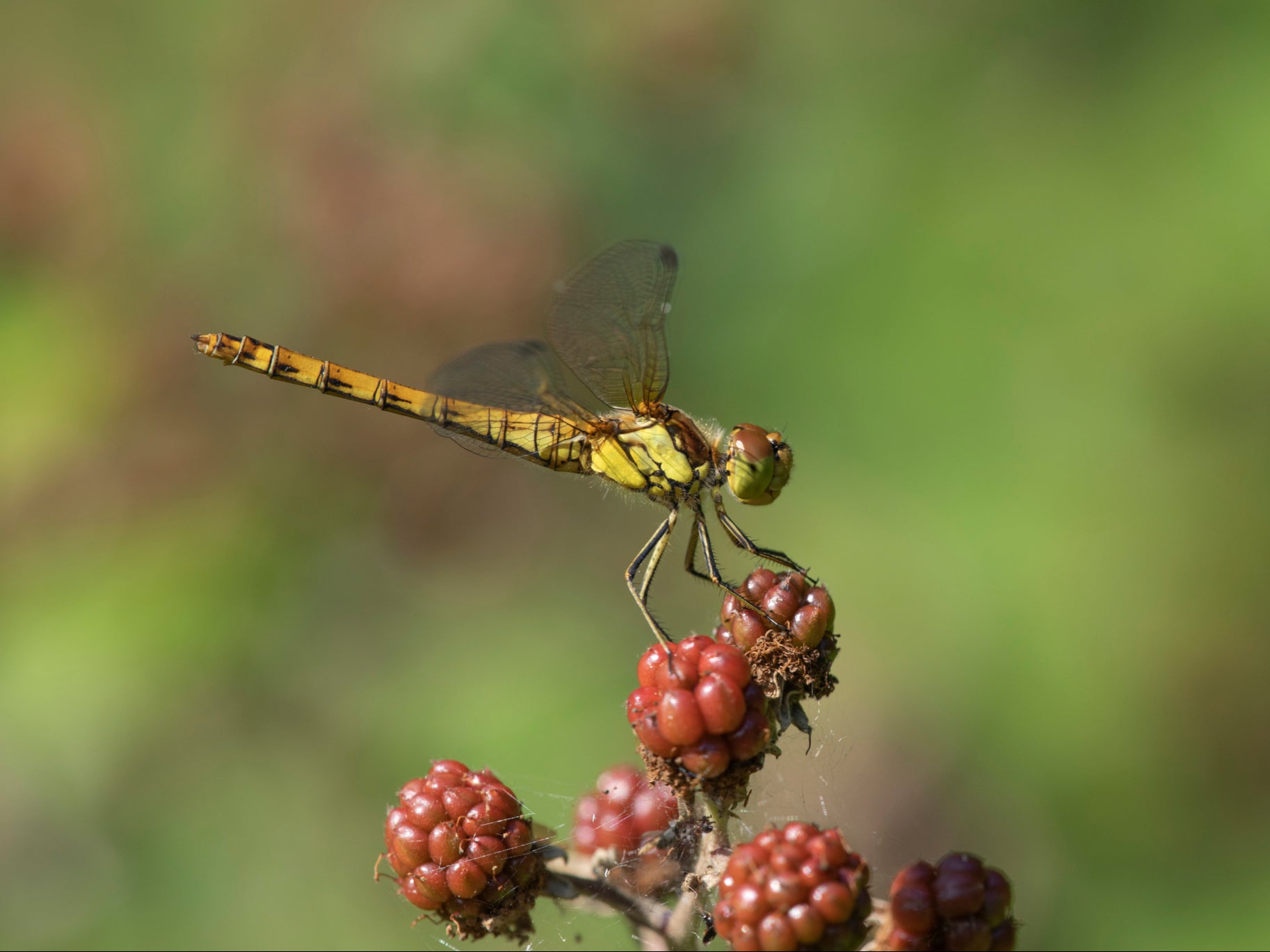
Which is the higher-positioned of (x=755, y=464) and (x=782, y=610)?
(x=755, y=464)

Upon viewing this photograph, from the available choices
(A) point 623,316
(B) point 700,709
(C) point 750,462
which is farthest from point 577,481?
(B) point 700,709

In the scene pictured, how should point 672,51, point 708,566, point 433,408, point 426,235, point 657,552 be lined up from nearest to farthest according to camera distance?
point 708,566, point 657,552, point 433,408, point 426,235, point 672,51

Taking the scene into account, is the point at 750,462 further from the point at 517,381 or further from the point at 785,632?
the point at 517,381

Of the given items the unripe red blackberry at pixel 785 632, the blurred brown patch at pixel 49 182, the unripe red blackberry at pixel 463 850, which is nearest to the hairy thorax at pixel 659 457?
the unripe red blackberry at pixel 785 632

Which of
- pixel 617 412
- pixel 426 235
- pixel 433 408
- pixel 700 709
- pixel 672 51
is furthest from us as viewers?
pixel 672 51

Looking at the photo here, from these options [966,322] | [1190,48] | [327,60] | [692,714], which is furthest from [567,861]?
→ [327,60]

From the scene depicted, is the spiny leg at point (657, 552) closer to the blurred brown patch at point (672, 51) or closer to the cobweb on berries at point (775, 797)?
the cobweb on berries at point (775, 797)
